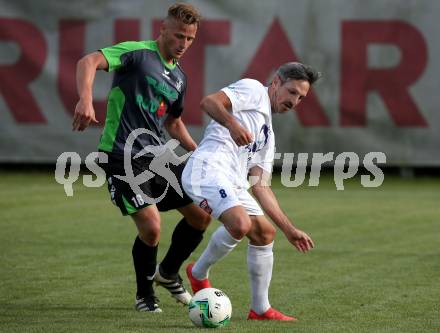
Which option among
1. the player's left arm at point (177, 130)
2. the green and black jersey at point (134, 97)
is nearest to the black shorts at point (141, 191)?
the green and black jersey at point (134, 97)

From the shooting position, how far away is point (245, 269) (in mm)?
8773

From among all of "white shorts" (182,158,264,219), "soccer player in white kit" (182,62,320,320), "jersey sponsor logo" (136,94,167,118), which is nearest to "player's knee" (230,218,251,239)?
"soccer player in white kit" (182,62,320,320)

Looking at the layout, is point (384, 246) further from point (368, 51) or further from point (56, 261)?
point (368, 51)

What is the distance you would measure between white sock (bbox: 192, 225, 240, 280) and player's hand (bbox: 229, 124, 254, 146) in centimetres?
73

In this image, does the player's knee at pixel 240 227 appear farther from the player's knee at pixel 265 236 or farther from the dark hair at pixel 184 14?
the dark hair at pixel 184 14

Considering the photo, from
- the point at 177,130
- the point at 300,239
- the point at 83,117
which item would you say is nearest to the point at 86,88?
the point at 83,117

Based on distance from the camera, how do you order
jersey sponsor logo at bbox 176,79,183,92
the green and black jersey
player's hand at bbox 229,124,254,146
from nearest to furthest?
1. player's hand at bbox 229,124,254,146
2. the green and black jersey
3. jersey sponsor logo at bbox 176,79,183,92

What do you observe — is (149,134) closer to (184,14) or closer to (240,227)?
(184,14)

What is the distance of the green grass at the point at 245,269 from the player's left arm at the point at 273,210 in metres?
0.53

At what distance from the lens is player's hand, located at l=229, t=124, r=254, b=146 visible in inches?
240

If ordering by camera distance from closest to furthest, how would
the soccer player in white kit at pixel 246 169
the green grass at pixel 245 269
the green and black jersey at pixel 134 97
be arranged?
the soccer player in white kit at pixel 246 169, the green grass at pixel 245 269, the green and black jersey at pixel 134 97

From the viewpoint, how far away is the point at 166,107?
7.39m

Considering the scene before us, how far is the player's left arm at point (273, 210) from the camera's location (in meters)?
6.16

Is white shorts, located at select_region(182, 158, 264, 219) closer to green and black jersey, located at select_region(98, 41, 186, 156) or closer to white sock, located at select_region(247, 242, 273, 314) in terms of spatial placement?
white sock, located at select_region(247, 242, 273, 314)
